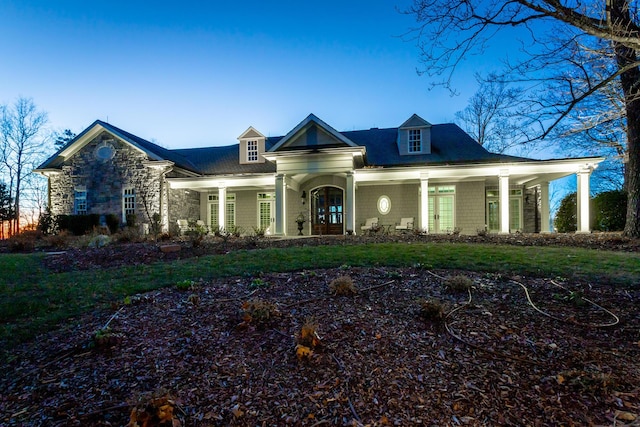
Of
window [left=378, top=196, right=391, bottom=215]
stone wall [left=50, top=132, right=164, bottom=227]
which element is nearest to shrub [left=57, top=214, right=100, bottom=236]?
stone wall [left=50, top=132, right=164, bottom=227]

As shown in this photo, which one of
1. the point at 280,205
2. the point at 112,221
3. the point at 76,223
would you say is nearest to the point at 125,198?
the point at 112,221

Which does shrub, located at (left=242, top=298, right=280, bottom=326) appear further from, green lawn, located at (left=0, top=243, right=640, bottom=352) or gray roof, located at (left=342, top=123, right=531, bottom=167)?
gray roof, located at (left=342, top=123, right=531, bottom=167)

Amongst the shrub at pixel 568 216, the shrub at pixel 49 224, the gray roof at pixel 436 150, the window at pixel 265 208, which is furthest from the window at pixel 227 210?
the shrub at pixel 568 216

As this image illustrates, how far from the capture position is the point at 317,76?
45.9ft

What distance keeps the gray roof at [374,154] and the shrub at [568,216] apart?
16.4ft

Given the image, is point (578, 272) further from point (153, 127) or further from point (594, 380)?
point (153, 127)

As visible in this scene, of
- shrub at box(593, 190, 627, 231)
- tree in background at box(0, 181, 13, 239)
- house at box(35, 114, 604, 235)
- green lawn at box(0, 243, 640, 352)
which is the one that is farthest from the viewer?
tree in background at box(0, 181, 13, 239)

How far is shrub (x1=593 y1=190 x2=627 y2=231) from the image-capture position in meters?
13.5

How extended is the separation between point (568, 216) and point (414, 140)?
28.3 feet

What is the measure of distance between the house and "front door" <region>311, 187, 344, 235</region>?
0.16 ft

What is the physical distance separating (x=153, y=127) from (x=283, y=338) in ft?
120

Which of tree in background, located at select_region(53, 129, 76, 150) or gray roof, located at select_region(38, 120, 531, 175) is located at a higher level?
tree in background, located at select_region(53, 129, 76, 150)

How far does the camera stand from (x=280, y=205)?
13.4 metres

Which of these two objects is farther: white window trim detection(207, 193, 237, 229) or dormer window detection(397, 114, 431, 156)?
white window trim detection(207, 193, 237, 229)
